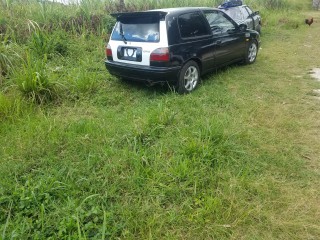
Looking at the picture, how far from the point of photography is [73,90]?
15.5ft

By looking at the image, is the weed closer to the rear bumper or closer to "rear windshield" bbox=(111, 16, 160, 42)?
the rear bumper

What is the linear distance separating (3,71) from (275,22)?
12848mm

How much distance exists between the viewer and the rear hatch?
14.2 ft

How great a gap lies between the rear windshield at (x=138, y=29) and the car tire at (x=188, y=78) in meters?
0.75

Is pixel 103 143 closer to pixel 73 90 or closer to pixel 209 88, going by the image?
pixel 73 90

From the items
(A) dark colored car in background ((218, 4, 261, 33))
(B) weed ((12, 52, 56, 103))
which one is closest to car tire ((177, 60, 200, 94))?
(B) weed ((12, 52, 56, 103))

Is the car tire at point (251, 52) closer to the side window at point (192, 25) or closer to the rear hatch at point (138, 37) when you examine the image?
the side window at point (192, 25)

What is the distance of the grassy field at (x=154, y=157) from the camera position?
2.31 meters

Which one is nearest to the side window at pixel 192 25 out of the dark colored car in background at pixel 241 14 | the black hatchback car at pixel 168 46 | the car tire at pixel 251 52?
→ the black hatchback car at pixel 168 46

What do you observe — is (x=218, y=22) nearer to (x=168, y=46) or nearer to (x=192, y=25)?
(x=192, y=25)

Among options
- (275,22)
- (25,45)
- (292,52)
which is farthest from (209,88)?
(275,22)

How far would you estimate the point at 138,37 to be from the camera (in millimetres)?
4504

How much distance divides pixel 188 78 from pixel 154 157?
2264 mm

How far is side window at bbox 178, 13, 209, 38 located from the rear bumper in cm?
69
